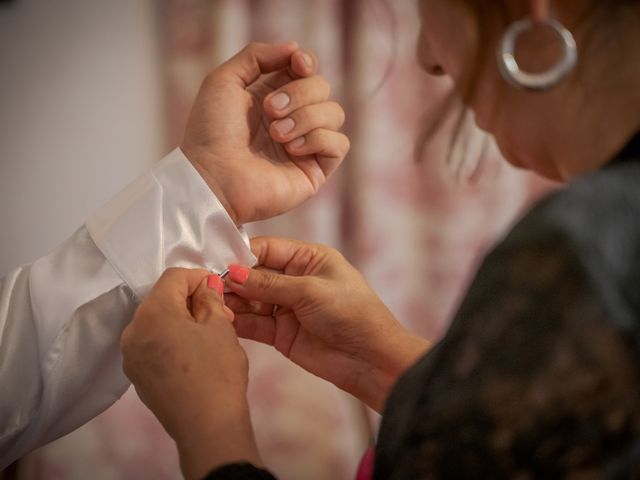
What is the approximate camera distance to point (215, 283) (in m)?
0.83

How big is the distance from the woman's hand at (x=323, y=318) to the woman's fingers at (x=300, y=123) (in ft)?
0.42

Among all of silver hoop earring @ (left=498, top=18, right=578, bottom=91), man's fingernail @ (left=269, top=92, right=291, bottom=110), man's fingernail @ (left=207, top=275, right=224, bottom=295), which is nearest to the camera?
silver hoop earring @ (left=498, top=18, right=578, bottom=91)

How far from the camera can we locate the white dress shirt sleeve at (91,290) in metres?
0.88

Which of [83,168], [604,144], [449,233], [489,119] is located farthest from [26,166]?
[604,144]

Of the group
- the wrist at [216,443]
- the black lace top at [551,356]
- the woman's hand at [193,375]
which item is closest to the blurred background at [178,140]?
the woman's hand at [193,375]

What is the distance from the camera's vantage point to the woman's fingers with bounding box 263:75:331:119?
3.03 feet

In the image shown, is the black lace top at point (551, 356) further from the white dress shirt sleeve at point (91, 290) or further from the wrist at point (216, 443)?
the white dress shirt sleeve at point (91, 290)

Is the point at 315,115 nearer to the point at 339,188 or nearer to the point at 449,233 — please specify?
the point at 339,188

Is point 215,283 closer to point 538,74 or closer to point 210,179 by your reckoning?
point 210,179

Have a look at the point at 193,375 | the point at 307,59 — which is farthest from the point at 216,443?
the point at 307,59

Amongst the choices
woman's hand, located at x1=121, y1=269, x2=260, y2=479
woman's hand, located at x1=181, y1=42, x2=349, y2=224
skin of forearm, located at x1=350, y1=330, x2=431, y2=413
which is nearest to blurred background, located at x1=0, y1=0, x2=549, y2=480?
woman's hand, located at x1=181, y1=42, x2=349, y2=224

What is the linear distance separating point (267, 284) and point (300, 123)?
7.8 inches

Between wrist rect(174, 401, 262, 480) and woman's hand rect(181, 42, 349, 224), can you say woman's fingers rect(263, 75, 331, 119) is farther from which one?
wrist rect(174, 401, 262, 480)

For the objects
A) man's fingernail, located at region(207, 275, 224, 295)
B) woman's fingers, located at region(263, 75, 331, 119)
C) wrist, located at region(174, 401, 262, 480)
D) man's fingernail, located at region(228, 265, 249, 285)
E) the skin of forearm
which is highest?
woman's fingers, located at region(263, 75, 331, 119)
